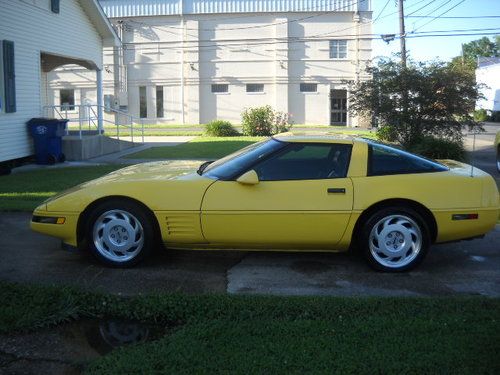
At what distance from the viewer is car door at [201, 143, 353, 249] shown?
209 inches

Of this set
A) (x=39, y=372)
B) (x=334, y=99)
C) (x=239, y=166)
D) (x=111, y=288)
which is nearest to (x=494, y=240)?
(x=239, y=166)

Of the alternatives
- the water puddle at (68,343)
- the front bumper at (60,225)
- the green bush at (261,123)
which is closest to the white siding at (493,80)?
the green bush at (261,123)

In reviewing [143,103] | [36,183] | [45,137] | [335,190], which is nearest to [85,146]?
[45,137]

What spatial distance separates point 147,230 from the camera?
541 cm

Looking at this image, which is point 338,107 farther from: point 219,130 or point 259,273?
point 259,273

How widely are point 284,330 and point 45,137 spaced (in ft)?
39.8

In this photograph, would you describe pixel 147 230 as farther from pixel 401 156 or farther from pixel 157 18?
pixel 157 18

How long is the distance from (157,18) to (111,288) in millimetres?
39370

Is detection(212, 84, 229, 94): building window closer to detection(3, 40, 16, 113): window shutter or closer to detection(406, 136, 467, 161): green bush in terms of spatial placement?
detection(3, 40, 16, 113): window shutter

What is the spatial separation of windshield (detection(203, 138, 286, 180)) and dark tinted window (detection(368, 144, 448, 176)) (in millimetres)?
873

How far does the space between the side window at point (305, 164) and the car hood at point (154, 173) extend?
30.0 inches

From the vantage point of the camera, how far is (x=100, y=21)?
18.5 metres

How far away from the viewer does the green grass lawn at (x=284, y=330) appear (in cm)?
352

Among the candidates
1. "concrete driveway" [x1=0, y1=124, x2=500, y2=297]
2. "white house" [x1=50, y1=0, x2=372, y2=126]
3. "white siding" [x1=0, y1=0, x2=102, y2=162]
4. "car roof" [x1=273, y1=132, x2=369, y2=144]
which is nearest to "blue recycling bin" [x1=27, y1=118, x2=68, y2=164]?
"white siding" [x1=0, y1=0, x2=102, y2=162]
